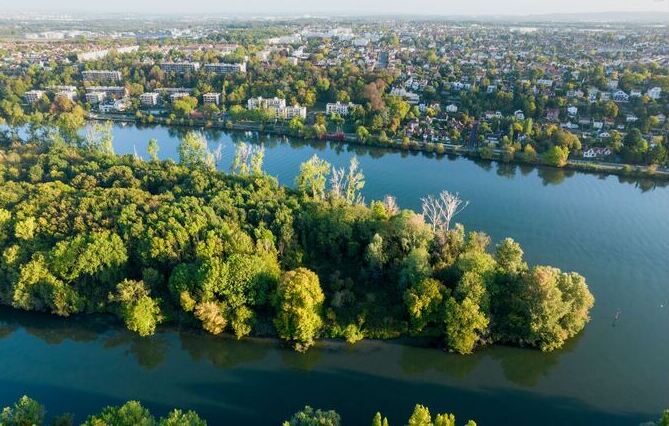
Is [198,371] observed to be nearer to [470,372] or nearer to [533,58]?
[470,372]

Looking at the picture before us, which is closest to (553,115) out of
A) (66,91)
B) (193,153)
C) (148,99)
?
(193,153)

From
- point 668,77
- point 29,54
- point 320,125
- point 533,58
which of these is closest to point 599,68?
point 668,77

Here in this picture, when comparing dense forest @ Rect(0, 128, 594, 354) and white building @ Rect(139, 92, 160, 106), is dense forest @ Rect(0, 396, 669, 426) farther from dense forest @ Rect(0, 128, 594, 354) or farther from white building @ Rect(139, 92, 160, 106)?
white building @ Rect(139, 92, 160, 106)

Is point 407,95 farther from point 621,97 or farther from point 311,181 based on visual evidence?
point 311,181

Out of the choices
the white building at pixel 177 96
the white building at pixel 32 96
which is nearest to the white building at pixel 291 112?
the white building at pixel 177 96

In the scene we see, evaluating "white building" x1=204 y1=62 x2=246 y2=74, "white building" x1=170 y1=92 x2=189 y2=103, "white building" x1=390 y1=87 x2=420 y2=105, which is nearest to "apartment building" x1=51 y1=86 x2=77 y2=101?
"white building" x1=170 y1=92 x2=189 y2=103

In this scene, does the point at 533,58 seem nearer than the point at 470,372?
No

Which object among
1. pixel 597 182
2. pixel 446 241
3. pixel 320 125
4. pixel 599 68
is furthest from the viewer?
pixel 599 68
